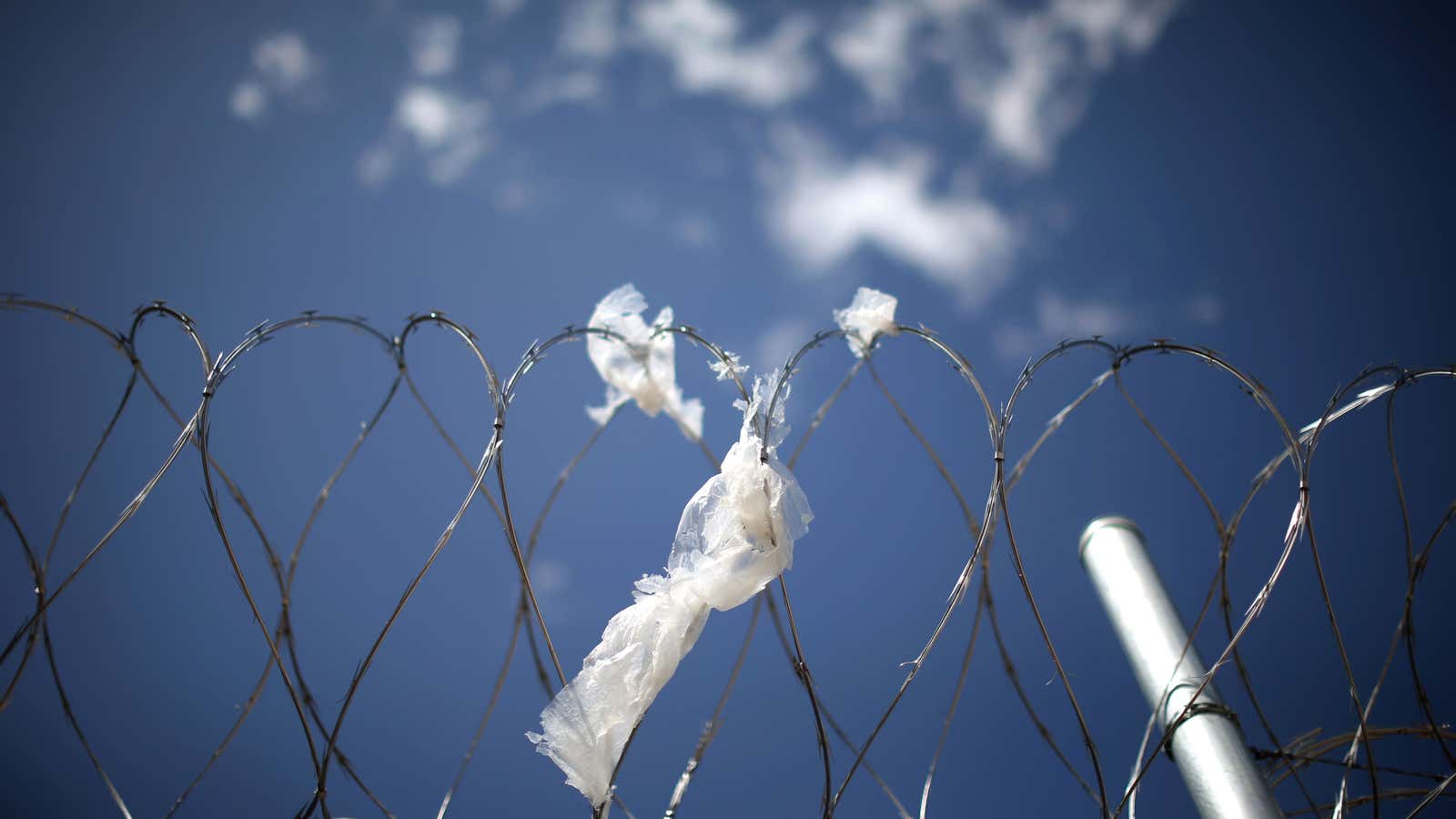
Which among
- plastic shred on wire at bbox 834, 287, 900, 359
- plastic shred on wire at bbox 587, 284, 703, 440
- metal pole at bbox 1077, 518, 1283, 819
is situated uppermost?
plastic shred on wire at bbox 587, 284, 703, 440

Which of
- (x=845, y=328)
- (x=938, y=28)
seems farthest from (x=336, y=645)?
(x=938, y=28)

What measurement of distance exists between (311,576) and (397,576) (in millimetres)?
1058

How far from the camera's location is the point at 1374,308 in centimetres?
1241

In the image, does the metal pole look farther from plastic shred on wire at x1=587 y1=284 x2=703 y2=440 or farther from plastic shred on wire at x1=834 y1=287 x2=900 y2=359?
plastic shred on wire at x1=587 y1=284 x2=703 y2=440

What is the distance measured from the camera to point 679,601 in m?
5.42

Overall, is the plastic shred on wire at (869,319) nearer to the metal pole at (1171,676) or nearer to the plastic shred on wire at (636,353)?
the plastic shred on wire at (636,353)

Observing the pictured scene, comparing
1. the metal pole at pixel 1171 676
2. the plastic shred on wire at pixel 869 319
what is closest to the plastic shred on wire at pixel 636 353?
the plastic shred on wire at pixel 869 319

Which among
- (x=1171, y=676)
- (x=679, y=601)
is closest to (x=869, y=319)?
(x=679, y=601)

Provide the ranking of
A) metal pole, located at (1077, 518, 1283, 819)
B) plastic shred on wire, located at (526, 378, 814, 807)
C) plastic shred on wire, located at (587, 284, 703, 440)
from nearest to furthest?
1. plastic shred on wire, located at (526, 378, 814, 807)
2. metal pole, located at (1077, 518, 1283, 819)
3. plastic shred on wire, located at (587, 284, 703, 440)

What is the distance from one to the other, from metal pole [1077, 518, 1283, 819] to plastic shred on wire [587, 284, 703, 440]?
3551 mm

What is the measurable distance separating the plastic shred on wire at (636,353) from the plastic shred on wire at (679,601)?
1231mm

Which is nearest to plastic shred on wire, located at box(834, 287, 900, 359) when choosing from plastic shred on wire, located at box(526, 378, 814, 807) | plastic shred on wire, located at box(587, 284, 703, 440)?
plastic shred on wire, located at box(587, 284, 703, 440)

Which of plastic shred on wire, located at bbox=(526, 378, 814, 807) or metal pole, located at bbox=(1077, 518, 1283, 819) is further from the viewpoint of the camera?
metal pole, located at bbox=(1077, 518, 1283, 819)

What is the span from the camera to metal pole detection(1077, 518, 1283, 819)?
21.0ft
